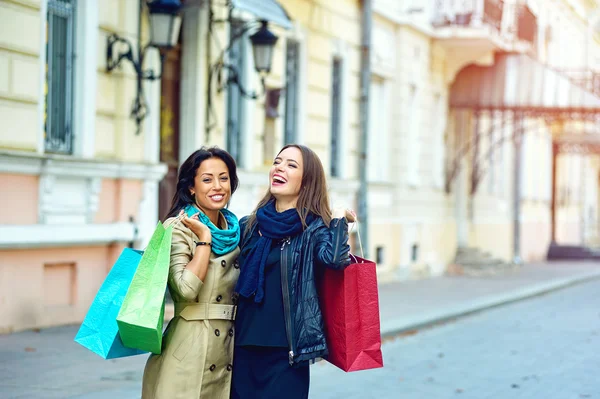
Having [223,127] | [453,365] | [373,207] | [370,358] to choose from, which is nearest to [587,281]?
[373,207]

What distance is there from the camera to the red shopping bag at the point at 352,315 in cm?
451

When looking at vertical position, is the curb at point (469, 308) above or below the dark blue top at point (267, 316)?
below

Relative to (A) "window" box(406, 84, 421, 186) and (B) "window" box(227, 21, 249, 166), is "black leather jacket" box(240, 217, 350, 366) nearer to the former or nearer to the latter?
(B) "window" box(227, 21, 249, 166)

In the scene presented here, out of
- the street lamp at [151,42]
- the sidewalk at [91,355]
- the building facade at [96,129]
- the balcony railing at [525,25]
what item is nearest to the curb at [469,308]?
the sidewalk at [91,355]

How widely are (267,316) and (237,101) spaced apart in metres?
10.8

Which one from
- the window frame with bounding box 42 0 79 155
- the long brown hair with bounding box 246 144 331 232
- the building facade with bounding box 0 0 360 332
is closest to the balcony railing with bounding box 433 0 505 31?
the building facade with bounding box 0 0 360 332

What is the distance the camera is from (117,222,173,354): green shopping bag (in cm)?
415

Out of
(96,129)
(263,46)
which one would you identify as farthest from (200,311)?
(263,46)

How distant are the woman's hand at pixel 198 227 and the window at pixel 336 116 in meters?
14.6

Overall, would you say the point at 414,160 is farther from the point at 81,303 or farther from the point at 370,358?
the point at 370,358

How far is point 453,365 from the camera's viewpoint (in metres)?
10.2

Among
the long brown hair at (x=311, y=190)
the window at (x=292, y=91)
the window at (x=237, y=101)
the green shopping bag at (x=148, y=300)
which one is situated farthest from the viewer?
the window at (x=292, y=91)

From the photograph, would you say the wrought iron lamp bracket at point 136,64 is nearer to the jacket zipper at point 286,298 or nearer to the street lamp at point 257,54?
the street lamp at point 257,54

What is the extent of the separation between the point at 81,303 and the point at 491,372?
14.9 ft
